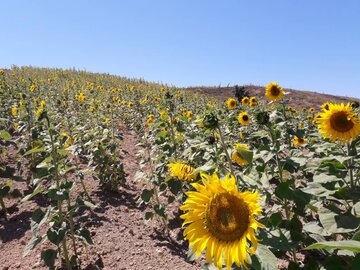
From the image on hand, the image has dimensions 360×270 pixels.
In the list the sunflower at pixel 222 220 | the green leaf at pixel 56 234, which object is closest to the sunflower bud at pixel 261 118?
the sunflower at pixel 222 220

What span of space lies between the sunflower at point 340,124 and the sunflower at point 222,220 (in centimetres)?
175

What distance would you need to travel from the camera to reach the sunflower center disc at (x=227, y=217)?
1685 mm

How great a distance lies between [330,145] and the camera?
3.15 metres

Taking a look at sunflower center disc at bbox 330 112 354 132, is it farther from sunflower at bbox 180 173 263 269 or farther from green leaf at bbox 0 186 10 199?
green leaf at bbox 0 186 10 199

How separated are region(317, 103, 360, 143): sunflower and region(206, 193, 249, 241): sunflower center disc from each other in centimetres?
183

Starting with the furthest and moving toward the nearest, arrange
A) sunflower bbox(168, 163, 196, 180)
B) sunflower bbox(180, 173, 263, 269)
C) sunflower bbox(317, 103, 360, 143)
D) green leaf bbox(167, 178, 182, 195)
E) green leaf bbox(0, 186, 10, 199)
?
green leaf bbox(0, 186, 10, 199) → green leaf bbox(167, 178, 182, 195) → sunflower bbox(168, 163, 196, 180) → sunflower bbox(317, 103, 360, 143) → sunflower bbox(180, 173, 263, 269)

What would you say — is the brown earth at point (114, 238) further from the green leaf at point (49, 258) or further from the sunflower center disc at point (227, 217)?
the sunflower center disc at point (227, 217)

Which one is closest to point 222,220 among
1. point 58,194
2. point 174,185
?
point 58,194

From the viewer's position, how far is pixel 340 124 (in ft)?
10.5

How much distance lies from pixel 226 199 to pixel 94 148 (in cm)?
431

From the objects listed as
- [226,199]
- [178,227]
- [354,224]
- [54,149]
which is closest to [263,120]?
[354,224]

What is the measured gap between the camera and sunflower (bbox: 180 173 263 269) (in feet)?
5.42

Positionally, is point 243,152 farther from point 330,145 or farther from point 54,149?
point 54,149

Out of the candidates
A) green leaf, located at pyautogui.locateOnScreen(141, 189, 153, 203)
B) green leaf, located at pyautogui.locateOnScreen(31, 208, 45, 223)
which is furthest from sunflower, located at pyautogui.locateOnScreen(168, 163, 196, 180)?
green leaf, located at pyautogui.locateOnScreen(31, 208, 45, 223)
